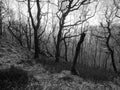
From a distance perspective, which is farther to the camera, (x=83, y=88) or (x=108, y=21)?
(x=108, y=21)

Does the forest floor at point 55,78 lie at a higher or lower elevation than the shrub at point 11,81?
lower

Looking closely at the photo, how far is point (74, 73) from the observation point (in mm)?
6605

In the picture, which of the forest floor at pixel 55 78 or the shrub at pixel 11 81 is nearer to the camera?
the shrub at pixel 11 81

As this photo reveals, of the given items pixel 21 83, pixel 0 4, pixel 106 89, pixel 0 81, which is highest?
pixel 0 4

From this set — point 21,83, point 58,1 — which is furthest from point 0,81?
point 58,1

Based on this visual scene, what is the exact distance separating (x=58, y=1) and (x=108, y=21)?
9072 millimetres

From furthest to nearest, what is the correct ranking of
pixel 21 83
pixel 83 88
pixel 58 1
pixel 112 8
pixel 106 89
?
pixel 112 8, pixel 58 1, pixel 106 89, pixel 83 88, pixel 21 83

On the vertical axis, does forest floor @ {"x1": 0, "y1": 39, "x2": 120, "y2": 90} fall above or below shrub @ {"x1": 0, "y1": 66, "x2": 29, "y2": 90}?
below

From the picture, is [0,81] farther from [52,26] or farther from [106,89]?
[52,26]

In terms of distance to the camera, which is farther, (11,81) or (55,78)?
(55,78)

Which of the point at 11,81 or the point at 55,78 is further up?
the point at 11,81

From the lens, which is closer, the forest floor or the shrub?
the shrub

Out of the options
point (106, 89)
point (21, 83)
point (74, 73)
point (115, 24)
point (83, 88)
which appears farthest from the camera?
point (115, 24)

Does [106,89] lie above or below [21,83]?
below
